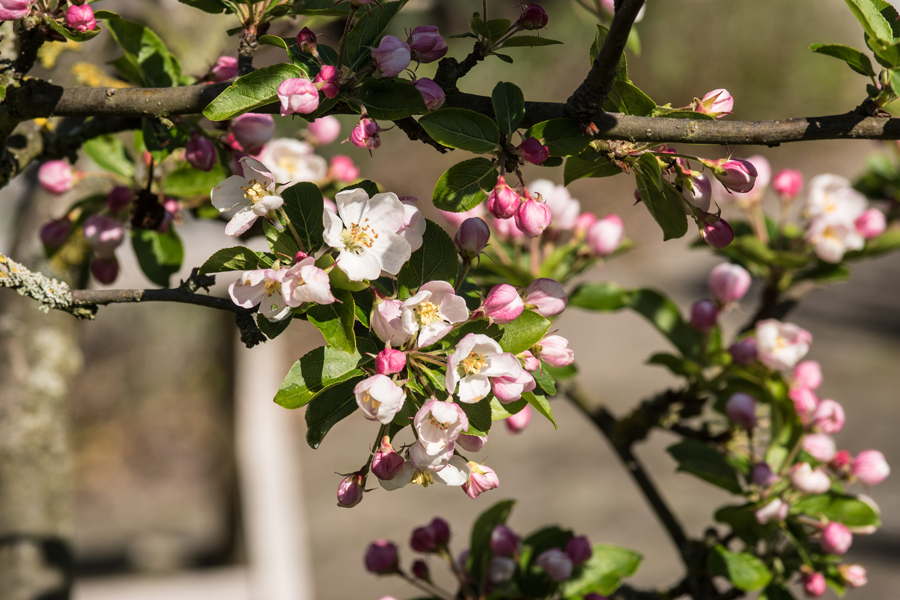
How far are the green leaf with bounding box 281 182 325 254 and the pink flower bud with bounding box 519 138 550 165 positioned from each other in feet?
0.61

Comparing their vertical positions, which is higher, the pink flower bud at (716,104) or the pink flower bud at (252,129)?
the pink flower bud at (252,129)

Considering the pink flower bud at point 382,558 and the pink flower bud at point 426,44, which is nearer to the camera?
the pink flower bud at point 426,44

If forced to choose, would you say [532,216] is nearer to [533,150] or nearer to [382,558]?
Answer: [533,150]

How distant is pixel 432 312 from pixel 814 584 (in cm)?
82

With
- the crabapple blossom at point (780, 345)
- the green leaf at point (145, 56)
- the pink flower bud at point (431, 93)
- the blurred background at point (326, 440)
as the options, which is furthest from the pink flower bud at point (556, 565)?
the blurred background at point (326, 440)

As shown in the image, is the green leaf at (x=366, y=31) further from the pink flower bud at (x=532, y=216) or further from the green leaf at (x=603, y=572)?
the green leaf at (x=603, y=572)

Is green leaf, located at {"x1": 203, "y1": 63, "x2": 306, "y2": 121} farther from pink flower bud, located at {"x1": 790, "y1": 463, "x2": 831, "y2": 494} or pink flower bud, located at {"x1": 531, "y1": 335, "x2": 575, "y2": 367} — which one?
pink flower bud, located at {"x1": 790, "y1": 463, "x2": 831, "y2": 494}

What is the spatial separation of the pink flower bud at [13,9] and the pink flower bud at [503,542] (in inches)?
33.2

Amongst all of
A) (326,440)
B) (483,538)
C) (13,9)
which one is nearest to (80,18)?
(13,9)

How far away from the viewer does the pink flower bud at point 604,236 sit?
4.27 ft

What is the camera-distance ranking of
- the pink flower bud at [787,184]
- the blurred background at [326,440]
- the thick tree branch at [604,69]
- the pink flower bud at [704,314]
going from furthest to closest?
the blurred background at [326,440] → the pink flower bud at [787,184] → the pink flower bud at [704,314] → the thick tree branch at [604,69]

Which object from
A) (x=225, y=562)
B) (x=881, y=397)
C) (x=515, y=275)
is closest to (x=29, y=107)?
(x=515, y=275)

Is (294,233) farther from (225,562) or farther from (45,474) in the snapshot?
(225,562)

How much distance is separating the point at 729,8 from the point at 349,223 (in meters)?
8.58
